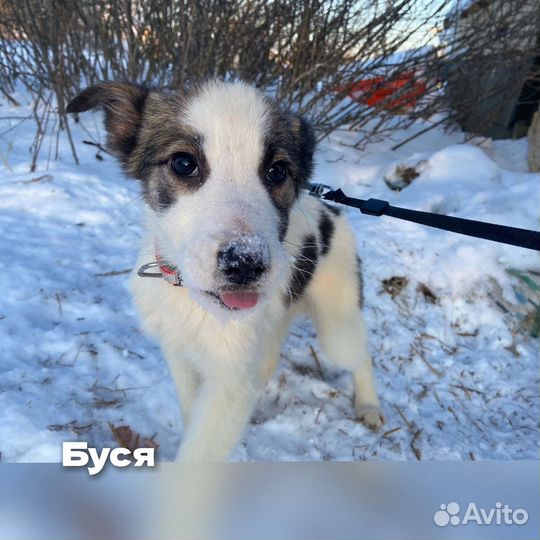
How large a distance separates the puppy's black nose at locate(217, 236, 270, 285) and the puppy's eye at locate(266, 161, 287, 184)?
57cm

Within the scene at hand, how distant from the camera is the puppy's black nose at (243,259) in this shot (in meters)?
1.73

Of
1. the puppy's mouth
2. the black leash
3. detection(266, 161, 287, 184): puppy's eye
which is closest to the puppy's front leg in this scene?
the puppy's mouth

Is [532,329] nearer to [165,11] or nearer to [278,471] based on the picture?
[278,471]

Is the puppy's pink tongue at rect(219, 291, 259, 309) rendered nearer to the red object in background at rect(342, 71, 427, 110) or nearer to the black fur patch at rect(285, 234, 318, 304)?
the black fur patch at rect(285, 234, 318, 304)

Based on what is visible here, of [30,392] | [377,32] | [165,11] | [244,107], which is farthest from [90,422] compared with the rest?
[377,32]

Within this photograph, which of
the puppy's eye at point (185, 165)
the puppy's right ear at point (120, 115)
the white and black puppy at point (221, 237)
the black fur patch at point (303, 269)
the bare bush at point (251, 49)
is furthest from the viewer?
the bare bush at point (251, 49)

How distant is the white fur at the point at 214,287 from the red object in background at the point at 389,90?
4.38 meters

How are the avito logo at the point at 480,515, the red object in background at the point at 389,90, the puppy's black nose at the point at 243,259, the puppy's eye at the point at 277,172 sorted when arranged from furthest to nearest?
1. the red object in background at the point at 389,90
2. the puppy's eye at the point at 277,172
3. the puppy's black nose at the point at 243,259
4. the avito logo at the point at 480,515

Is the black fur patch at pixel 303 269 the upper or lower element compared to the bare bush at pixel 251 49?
lower

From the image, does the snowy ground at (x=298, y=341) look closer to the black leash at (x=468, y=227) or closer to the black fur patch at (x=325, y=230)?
the black fur patch at (x=325, y=230)

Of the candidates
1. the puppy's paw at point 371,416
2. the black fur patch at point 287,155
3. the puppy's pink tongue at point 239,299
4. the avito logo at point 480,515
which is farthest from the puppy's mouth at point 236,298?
the puppy's paw at point 371,416

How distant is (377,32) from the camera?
6133 millimetres

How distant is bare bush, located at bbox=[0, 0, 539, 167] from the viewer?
543 centimetres

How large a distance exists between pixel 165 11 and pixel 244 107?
425 centimetres
